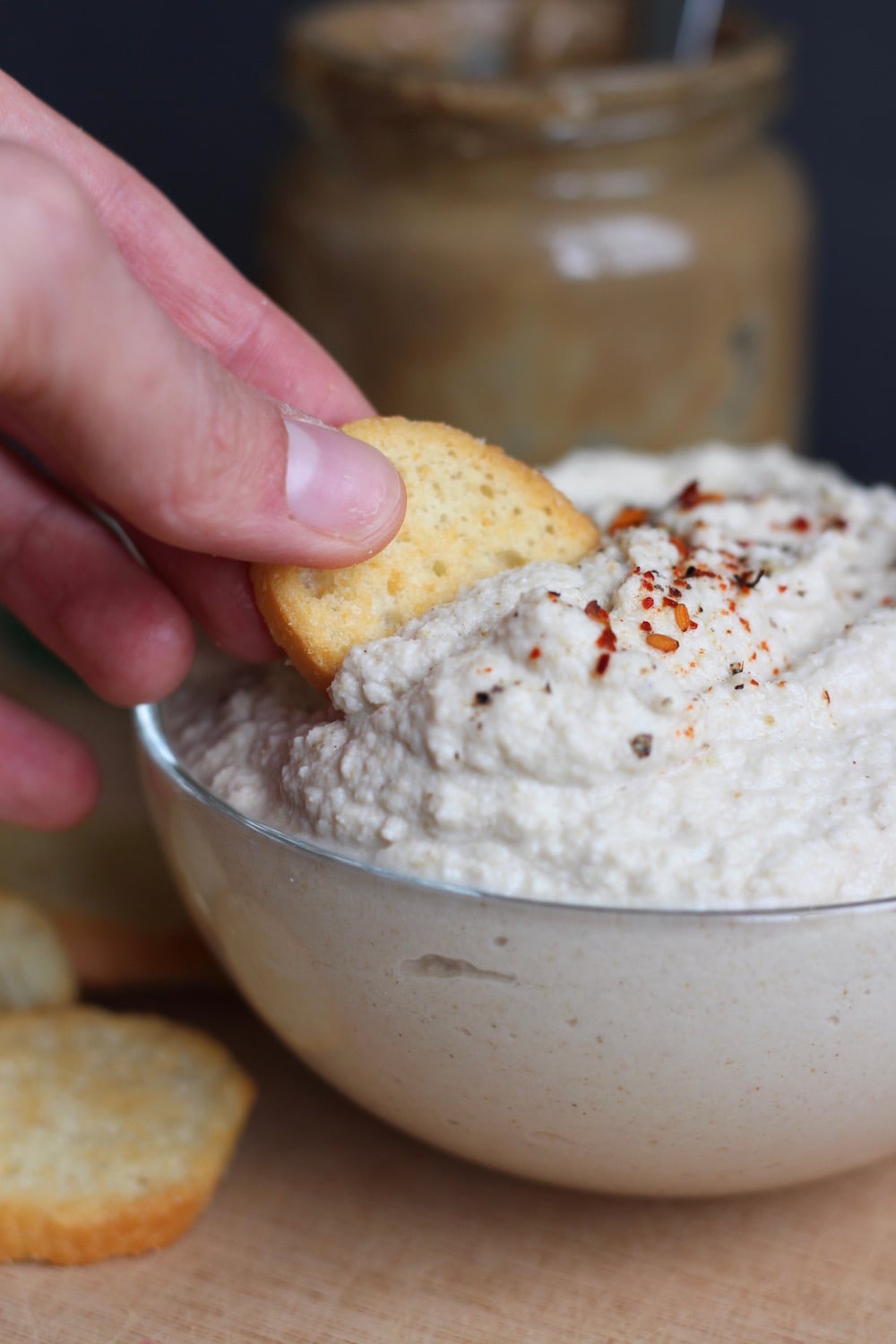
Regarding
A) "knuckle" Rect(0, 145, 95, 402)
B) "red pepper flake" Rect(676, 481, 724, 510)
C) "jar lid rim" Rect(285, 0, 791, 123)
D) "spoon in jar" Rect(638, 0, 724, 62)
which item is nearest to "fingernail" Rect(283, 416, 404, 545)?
"knuckle" Rect(0, 145, 95, 402)

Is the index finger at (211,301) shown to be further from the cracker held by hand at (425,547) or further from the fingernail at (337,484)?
the fingernail at (337,484)

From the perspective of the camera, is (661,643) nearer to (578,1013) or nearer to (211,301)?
(578,1013)

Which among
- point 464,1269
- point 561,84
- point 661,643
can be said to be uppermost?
point 561,84

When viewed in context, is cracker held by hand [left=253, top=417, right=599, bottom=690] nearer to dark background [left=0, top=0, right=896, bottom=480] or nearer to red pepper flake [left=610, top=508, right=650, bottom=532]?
red pepper flake [left=610, top=508, right=650, bottom=532]

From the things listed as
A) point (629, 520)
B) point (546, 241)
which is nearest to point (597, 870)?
point (629, 520)

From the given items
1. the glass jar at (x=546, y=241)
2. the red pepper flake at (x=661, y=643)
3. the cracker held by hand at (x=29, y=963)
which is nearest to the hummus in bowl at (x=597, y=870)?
the red pepper flake at (x=661, y=643)

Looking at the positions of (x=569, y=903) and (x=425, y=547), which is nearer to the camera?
(x=569, y=903)
